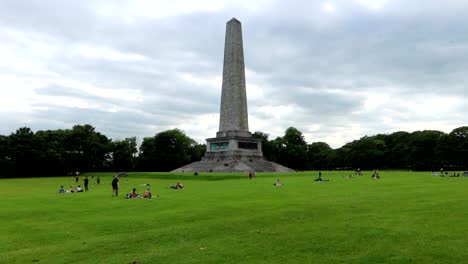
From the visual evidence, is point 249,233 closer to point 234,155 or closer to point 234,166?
point 234,166

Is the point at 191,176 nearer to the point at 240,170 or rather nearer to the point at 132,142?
the point at 240,170

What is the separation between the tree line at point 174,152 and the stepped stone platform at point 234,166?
21356mm

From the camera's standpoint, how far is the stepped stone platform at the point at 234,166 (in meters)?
53.8

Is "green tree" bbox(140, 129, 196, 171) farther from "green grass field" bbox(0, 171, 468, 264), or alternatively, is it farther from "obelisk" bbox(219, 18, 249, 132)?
"green grass field" bbox(0, 171, 468, 264)

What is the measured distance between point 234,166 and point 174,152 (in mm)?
31922

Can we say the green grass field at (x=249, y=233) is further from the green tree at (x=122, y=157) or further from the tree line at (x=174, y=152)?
the green tree at (x=122, y=157)

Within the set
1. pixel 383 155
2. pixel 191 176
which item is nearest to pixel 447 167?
pixel 383 155

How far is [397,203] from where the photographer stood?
1584 centimetres

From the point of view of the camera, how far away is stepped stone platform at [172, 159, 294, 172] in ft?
177

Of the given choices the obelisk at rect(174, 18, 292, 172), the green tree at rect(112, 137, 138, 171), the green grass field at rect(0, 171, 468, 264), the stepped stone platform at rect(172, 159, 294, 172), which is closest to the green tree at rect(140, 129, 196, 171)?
the green tree at rect(112, 137, 138, 171)

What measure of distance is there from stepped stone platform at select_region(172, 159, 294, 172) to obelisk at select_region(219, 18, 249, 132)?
198 inches

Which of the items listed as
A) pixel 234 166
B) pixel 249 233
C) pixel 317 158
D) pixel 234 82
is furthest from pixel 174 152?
pixel 249 233

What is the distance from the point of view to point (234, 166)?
177 feet

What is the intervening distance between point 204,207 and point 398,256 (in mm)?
9762
